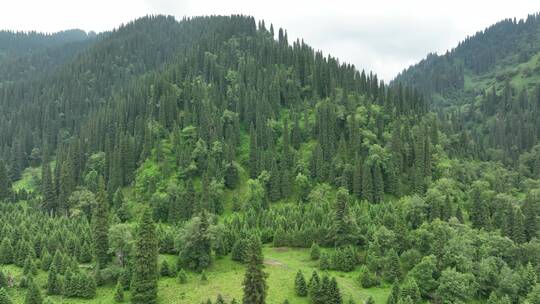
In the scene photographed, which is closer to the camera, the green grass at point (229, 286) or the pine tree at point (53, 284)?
the green grass at point (229, 286)

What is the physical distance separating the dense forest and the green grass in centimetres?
41

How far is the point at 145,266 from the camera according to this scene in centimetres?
7644

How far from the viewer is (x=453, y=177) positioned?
141125mm

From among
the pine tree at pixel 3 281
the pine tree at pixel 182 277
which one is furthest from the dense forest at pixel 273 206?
the pine tree at pixel 3 281

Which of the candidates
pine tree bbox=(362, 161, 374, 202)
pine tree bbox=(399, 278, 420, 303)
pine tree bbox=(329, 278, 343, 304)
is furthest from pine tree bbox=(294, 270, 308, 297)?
pine tree bbox=(362, 161, 374, 202)

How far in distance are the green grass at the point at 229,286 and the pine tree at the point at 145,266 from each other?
3621 mm

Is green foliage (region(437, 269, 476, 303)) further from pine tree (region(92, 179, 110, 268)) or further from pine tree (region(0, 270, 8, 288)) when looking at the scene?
pine tree (region(0, 270, 8, 288))

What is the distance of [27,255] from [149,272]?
3202 cm

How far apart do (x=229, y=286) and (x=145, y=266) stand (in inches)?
618

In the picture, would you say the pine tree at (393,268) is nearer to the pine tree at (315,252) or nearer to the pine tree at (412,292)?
the pine tree at (412,292)

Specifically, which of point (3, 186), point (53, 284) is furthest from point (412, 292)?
point (3, 186)

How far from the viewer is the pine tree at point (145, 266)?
249 feet

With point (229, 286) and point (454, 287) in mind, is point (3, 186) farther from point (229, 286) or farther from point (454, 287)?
point (454, 287)

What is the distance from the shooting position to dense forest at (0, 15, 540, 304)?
80375mm
